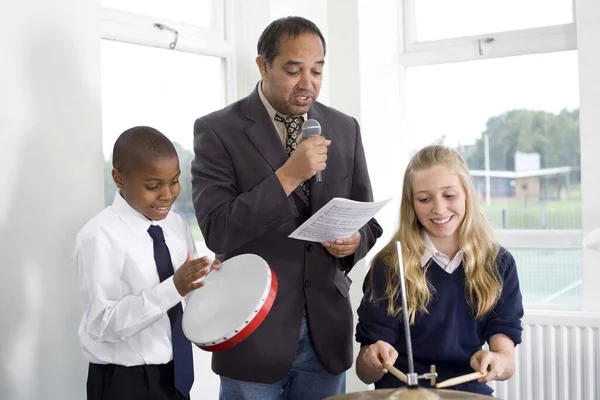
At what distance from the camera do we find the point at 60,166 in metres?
2.12

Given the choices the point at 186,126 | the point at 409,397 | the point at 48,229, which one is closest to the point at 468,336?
the point at 409,397

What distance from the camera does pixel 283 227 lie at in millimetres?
1993

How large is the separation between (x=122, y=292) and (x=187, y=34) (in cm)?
147

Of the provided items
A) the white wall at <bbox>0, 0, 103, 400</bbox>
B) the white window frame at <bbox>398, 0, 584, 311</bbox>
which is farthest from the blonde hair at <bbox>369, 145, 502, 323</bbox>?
the white window frame at <bbox>398, 0, 584, 311</bbox>

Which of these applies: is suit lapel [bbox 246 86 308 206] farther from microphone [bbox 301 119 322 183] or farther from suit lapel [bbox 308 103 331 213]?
microphone [bbox 301 119 322 183]

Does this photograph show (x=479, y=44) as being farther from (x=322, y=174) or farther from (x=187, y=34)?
(x=322, y=174)

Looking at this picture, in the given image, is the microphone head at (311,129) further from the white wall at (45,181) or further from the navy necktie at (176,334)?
the white wall at (45,181)

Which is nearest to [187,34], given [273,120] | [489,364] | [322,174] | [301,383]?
[273,120]

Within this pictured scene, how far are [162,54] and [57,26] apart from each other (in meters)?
0.84

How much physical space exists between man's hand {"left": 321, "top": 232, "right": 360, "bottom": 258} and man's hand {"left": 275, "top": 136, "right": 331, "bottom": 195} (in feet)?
0.64

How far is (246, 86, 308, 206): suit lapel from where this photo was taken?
1984 mm

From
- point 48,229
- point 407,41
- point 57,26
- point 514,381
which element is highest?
point 407,41

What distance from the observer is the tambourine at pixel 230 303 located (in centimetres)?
165

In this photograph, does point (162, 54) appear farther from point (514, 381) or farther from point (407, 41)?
point (514, 381)
